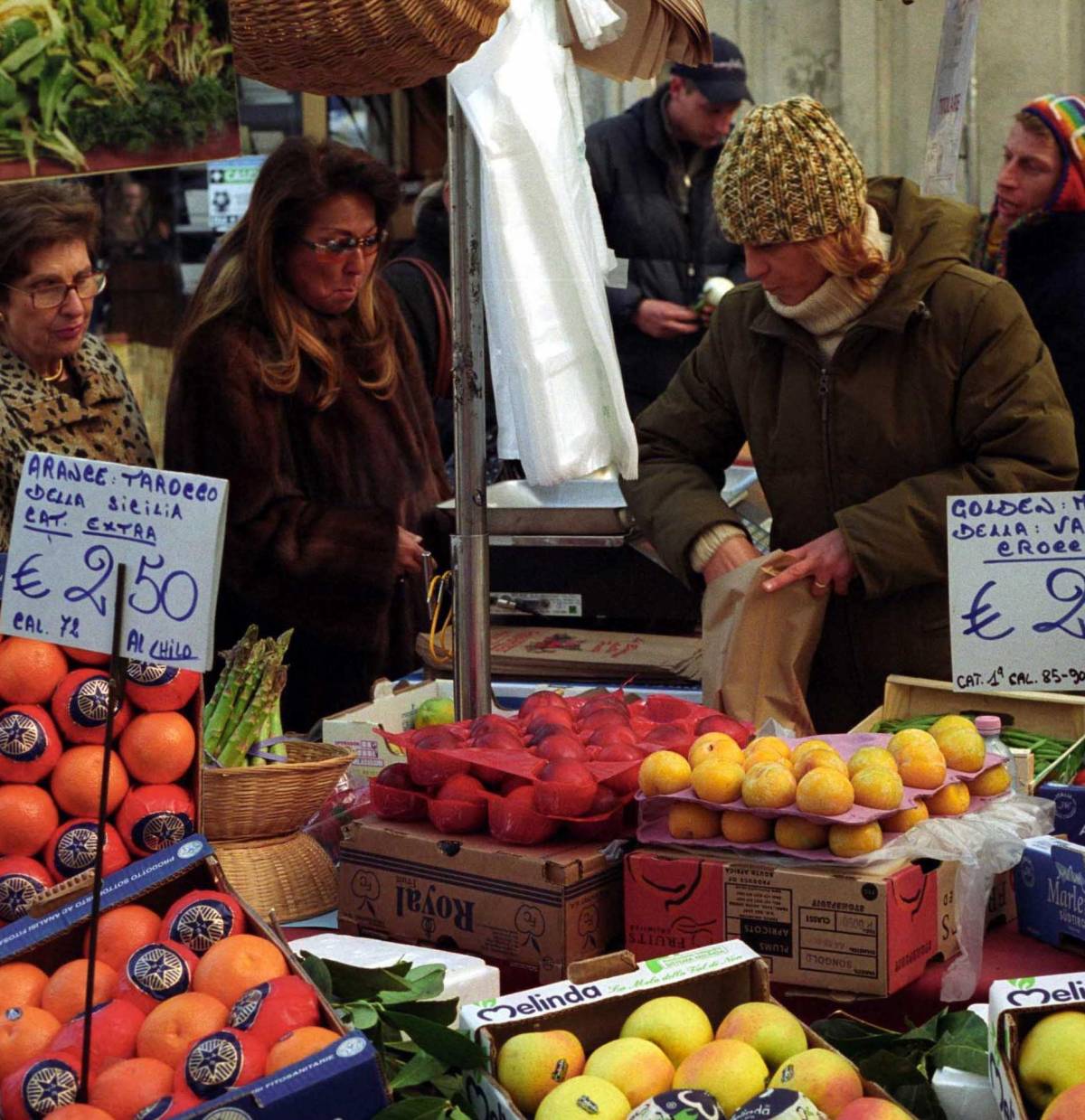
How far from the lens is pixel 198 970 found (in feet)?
5.55

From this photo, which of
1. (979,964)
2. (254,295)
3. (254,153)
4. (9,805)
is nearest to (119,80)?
A: (254,295)

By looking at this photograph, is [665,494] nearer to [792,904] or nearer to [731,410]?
[731,410]

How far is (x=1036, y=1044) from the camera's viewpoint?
1.48 meters

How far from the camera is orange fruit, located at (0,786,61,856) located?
195 cm

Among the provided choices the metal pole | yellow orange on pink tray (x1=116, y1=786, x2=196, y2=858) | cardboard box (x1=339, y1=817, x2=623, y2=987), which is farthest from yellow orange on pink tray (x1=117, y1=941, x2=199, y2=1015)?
the metal pole

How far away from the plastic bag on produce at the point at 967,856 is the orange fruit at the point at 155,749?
0.84 metres

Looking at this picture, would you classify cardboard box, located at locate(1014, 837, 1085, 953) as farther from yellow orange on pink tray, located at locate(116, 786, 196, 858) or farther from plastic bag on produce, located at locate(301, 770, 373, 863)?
yellow orange on pink tray, located at locate(116, 786, 196, 858)

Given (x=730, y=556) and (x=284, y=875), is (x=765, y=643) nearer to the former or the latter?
(x=730, y=556)

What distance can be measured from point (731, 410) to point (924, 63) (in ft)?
11.5

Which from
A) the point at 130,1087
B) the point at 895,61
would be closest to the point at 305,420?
the point at 130,1087

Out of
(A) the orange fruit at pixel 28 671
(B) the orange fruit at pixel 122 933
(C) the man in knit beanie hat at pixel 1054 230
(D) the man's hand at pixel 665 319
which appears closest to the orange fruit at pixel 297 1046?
(B) the orange fruit at pixel 122 933

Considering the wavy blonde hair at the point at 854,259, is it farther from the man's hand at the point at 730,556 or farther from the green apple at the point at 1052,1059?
the green apple at the point at 1052,1059

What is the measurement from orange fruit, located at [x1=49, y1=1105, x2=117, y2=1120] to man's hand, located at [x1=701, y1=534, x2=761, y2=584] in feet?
5.84

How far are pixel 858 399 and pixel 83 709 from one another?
5.20ft
